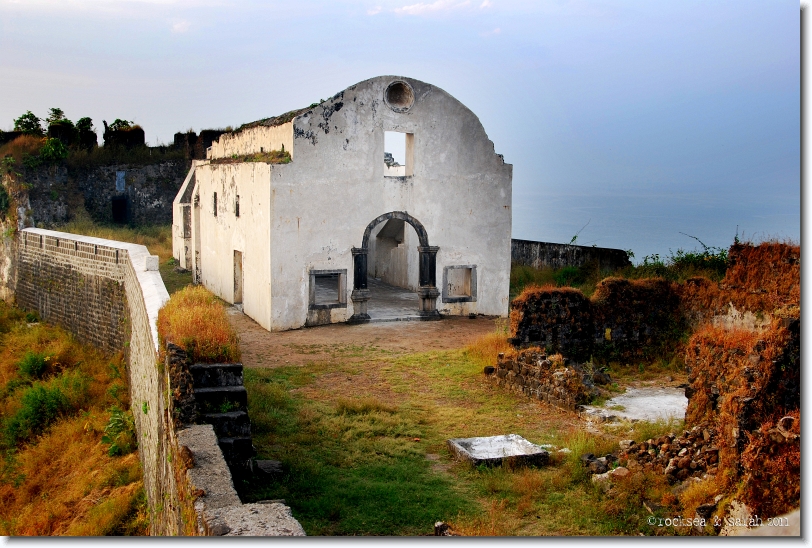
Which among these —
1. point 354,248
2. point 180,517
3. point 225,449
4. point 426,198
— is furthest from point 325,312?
point 180,517

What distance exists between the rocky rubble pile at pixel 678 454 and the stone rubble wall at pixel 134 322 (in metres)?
4.52

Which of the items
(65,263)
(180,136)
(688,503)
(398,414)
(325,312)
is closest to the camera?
(688,503)

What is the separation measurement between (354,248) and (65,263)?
743cm

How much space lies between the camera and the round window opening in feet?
57.7

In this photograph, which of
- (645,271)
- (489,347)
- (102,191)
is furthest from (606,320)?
(102,191)

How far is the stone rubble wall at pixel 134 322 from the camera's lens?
636 centimetres

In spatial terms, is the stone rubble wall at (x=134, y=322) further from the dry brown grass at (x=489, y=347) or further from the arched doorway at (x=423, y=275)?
the dry brown grass at (x=489, y=347)

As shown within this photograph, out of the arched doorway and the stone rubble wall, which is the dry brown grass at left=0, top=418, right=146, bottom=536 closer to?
the stone rubble wall

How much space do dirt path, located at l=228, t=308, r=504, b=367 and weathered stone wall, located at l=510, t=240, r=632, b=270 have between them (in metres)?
5.49

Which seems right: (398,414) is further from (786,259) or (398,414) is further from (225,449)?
(786,259)

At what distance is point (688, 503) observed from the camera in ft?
24.1

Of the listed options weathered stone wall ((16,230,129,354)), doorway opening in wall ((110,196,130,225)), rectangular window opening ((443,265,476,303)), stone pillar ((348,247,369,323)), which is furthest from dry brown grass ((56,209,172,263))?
rectangular window opening ((443,265,476,303))

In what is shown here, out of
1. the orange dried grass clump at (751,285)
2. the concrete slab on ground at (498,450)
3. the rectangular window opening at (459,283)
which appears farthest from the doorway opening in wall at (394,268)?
the concrete slab on ground at (498,450)

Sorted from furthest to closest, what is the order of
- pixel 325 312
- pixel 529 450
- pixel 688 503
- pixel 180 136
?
1. pixel 180 136
2. pixel 325 312
3. pixel 529 450
4. pixel 688 503
